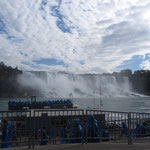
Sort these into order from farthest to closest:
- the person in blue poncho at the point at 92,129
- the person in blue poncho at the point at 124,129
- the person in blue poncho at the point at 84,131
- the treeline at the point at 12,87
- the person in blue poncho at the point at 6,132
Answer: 1. the treeline at the point at 12,87
2. the person in blue poncho at the point at 124,129
3. the person in blue poncho at the point at 92,129
4. the person in blue poncho at the point at 84,131
5. the person in blue poncho at the point at 6,132

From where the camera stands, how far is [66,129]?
24.1 feet

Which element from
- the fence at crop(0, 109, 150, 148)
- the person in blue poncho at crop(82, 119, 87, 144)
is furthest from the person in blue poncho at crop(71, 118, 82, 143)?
the person in blue poncho at crop(82, 119, 87, 144)

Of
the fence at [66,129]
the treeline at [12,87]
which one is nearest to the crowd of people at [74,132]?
the fence at [66,129]

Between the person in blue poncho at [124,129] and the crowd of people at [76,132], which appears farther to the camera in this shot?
the person in blue poncho at [124,129]

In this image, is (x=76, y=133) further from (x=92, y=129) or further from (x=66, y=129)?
(x=92, y=129)

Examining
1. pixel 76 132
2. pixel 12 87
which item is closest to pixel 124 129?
pixel 76 132

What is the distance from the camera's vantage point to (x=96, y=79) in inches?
5595

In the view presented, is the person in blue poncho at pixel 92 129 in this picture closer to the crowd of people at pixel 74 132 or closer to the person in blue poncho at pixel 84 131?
the crowd of people at pixel 74 132

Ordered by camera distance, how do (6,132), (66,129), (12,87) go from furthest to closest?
(12,87)
(66,129)
(6,132)

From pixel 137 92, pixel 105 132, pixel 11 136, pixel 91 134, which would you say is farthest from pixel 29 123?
pixel 137 92

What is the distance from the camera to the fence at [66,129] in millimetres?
6582

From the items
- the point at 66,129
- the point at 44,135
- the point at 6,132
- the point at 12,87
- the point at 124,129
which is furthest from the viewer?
the point at 12,87

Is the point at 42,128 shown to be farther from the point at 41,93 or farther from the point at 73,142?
the point at 41,93

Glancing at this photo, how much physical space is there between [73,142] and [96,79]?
445ft
